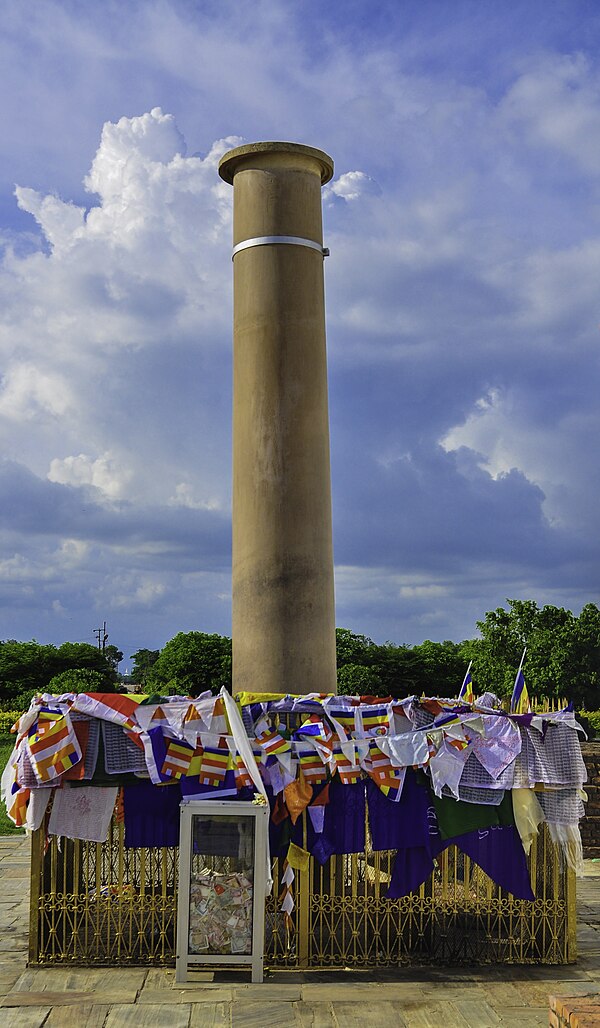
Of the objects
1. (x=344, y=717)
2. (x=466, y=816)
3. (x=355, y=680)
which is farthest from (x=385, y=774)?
(x=355, y=680)

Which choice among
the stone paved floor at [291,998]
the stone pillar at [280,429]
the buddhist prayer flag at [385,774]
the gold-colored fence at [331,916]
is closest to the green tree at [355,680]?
the stone pillar at [280,429]

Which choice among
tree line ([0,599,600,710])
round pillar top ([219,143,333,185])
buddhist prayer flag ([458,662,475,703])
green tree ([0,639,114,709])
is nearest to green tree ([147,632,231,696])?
tree line ([0,599,600,710])

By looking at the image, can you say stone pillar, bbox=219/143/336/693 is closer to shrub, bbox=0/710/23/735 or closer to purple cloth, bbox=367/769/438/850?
purple cloth, bbox=367/769/438/850

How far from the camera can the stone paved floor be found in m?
7.35

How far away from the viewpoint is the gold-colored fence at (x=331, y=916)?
28.0 feet

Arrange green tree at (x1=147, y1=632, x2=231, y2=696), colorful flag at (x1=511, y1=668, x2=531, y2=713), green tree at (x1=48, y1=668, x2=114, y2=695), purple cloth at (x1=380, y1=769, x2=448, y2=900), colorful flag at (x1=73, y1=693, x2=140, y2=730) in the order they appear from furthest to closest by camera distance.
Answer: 1. green tree at (x1=147, y1=632, x2=231, y2=696)
2. green tree at (x1=48, y1=668, x2=114, y2=695)
3. colorful flag at (x1=511, y1=668, x2=531, y2=713)
4. purple cloth at (x1=380, y1=769, x2=448, y2=900)
5. colorful flag at (x1=73, y1=693, x2=140, y2=730)

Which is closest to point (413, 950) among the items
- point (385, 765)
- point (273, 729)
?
point (385, 765)

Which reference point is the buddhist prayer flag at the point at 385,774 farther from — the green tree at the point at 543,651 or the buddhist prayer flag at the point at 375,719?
the green tree at the point at 543,651

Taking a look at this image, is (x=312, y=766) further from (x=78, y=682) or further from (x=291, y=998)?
(x=78, y=682)

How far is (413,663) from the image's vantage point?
153 ft

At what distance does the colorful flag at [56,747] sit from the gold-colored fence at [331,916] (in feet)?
2.02

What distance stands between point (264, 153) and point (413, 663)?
37866 millimetres

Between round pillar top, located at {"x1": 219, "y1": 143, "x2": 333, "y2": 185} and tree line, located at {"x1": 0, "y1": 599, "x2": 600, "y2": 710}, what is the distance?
18.6m

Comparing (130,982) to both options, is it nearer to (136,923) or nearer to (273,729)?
(136,923)
